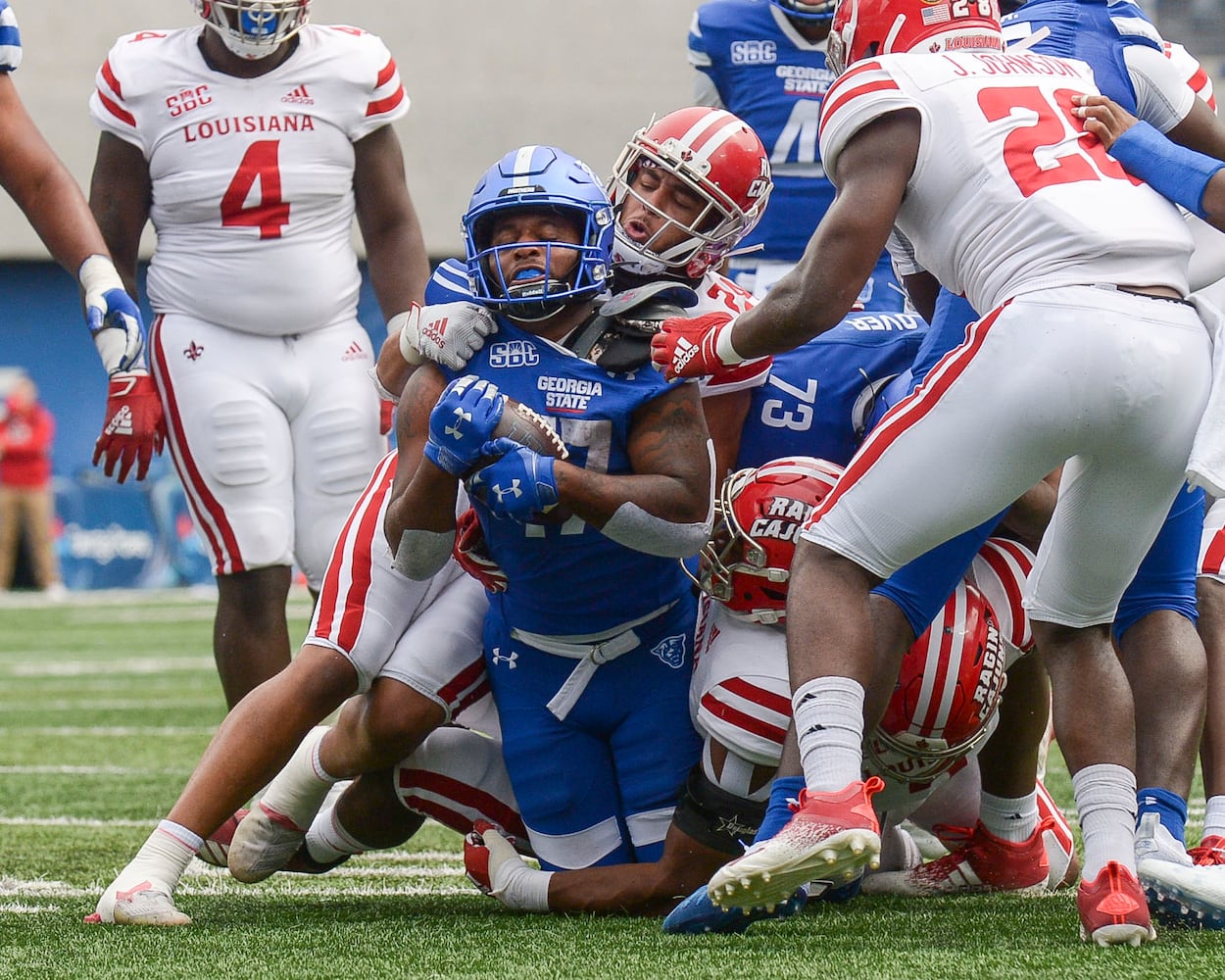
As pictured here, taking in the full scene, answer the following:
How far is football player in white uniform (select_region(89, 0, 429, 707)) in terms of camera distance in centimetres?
436

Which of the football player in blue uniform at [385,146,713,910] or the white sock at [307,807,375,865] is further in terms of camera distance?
the white sock at [307,807,375,865]

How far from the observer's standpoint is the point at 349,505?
4.46m

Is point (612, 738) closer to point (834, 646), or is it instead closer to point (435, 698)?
point (435, 698)

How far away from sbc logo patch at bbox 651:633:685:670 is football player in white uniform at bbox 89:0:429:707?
1.33m

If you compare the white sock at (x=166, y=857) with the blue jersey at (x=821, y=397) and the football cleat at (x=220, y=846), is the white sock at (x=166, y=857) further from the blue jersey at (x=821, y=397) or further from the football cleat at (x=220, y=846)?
the blue jersey at (x=821, y=397)

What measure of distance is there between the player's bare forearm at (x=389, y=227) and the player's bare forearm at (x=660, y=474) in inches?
67.9

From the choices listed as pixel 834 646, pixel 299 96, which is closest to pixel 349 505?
pixel 299 96

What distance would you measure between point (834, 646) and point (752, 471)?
59 centimetres

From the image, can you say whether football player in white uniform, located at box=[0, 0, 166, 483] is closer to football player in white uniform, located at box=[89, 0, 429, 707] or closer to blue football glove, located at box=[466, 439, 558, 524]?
football player in white uniform, located at box=[89, 0, 429, 707]

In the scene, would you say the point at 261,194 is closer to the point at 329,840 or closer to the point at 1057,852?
the point at 329,840

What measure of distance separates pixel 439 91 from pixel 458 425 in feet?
52.4

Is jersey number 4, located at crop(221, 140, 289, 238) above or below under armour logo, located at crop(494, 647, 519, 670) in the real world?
above

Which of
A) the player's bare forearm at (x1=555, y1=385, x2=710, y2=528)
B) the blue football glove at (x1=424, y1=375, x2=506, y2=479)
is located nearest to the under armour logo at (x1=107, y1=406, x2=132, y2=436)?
the blue football glove at (x1=424, y1=375, x2=506, y2=479)

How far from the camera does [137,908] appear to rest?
3066mm
